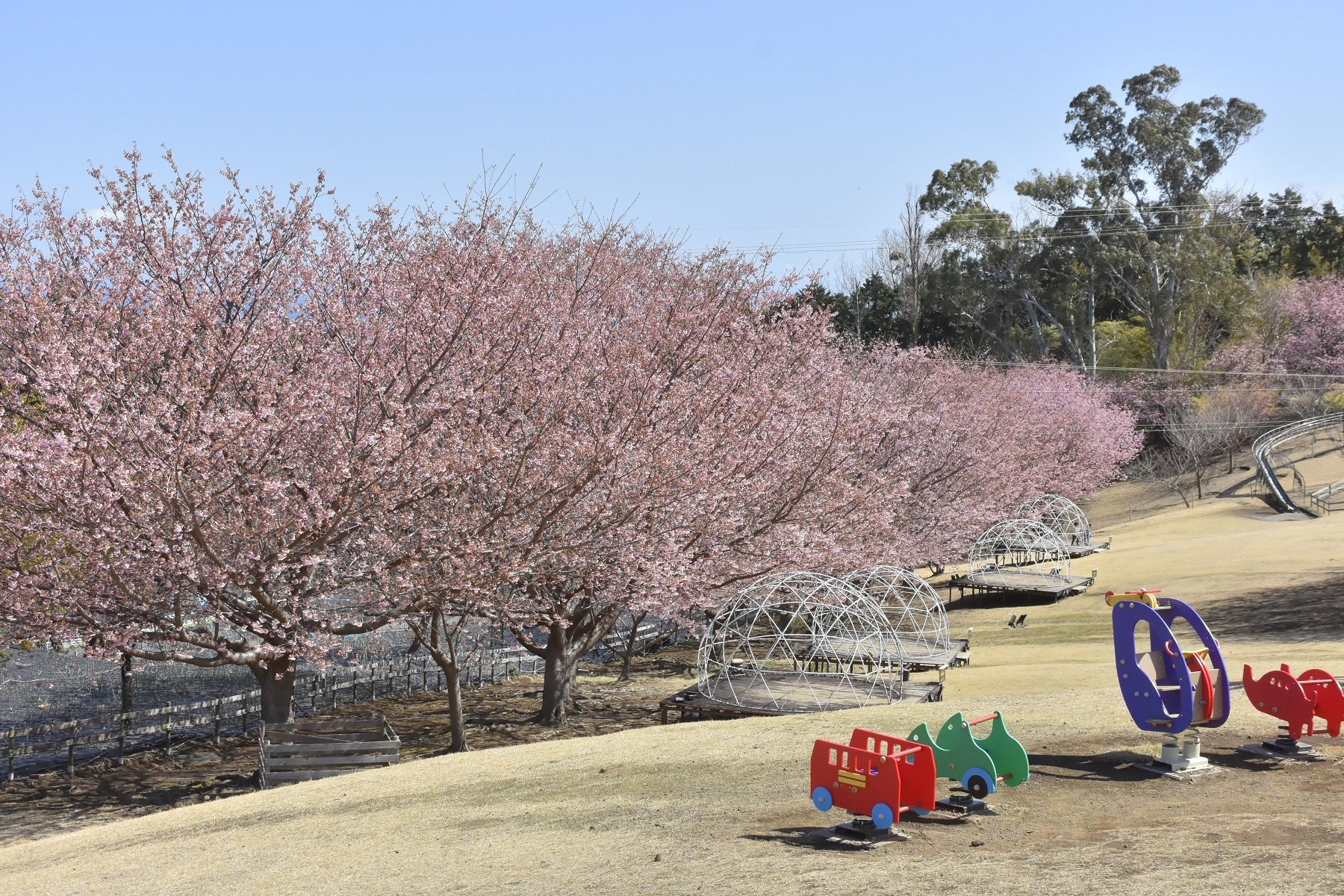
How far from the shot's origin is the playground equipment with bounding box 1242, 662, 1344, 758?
391 inches

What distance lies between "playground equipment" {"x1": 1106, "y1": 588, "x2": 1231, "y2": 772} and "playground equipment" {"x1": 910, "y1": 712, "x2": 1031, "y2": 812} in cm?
129

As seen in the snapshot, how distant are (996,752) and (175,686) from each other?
23.0 metres

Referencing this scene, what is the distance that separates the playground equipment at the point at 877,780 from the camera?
8188mm

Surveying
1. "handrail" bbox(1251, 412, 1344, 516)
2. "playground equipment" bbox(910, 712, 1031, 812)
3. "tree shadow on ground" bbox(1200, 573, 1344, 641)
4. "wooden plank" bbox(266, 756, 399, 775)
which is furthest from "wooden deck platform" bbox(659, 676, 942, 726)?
"handrail" bbox(1251, 412, 1344, 516)

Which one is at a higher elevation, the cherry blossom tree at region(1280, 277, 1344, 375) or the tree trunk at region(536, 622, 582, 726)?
the cherry blossom tree at region(1280, 277, 1344, 375)

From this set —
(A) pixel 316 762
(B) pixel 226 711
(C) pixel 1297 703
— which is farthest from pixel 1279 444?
(A) pixel 316 762

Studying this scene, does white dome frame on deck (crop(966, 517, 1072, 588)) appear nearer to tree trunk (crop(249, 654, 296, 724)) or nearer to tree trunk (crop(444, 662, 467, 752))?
tree trunk (crop(444, 662, 467, 752))

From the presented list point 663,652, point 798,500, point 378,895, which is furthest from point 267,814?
point 663,652

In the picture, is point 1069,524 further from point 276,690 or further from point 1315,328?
point 276,690

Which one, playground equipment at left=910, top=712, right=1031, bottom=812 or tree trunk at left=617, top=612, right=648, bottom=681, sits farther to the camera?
tree trunk at left=617, top=612, right=648, bottom=681

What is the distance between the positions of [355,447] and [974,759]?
25.6 ft

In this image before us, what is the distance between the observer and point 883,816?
8156 millimetres

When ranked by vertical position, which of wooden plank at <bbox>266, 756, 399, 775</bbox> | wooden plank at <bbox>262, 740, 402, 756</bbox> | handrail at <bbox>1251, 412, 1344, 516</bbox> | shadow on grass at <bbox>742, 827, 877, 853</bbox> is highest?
handrail at <bbox>1251, 412, 1344, 516</bbox>

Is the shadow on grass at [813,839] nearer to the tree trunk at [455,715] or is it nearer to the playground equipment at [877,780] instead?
the playground equipment at [877,780]
